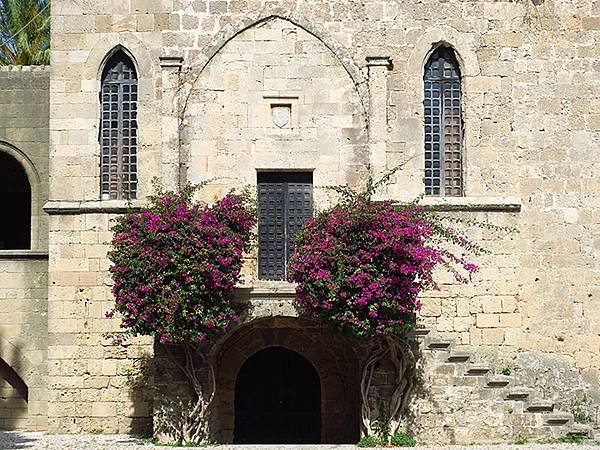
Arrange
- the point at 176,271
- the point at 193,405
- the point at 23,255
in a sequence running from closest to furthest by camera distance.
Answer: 1. the point at 176,271
2. the point at 193,405
3. the point at 23,255

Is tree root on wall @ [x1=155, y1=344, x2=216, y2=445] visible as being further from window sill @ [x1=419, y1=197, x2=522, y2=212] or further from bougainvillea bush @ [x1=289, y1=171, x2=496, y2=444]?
window sill @ [x1=419, y1=197, x2=522, y2=212]

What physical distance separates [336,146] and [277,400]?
4272mm

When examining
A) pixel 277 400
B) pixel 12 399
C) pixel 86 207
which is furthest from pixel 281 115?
pixel 12 399

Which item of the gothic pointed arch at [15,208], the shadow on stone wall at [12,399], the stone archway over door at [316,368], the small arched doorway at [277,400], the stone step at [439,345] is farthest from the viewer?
the gothic pointed arch at [15,208]

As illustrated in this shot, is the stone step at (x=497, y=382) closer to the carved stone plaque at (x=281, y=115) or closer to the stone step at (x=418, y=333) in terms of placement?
the stone step at (x=418, y=333)

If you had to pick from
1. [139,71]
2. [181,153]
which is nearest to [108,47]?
[139,71]

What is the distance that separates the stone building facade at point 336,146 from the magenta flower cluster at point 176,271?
1.40 m

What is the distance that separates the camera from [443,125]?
1905 cm

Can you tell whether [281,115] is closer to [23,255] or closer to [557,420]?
[23,255]

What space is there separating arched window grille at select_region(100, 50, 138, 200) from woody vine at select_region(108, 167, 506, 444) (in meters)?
1.62

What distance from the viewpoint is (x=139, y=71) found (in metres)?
19.1

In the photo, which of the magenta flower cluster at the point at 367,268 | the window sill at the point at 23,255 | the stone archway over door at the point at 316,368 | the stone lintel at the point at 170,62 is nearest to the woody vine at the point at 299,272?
the magenta flower cluster at the point at 367,268

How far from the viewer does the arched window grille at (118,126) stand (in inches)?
753

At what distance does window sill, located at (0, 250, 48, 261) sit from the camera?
783 inches
